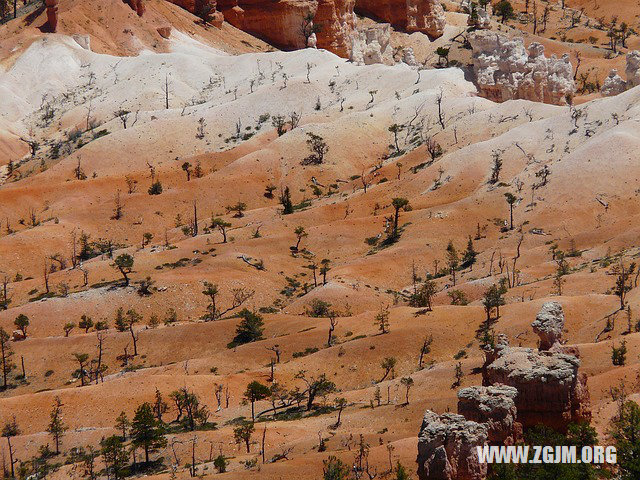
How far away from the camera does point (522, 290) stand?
8819cm

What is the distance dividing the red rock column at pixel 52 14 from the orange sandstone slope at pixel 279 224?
2162 mm

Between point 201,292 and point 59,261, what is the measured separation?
Result: 21529 mm

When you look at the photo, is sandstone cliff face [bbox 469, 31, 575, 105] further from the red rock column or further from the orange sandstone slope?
the red rock column

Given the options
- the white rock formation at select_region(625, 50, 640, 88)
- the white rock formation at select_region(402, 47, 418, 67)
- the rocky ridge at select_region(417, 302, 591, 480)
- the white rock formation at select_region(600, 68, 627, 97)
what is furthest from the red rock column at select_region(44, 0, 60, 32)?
the rocky ridge at select_region(417, 302, 591, 480)

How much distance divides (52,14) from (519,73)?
77885mm

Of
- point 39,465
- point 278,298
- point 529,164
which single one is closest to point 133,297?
point 278,298

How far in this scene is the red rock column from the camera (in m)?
181

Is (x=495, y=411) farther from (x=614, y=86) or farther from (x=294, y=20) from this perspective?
(x=294, y=20)

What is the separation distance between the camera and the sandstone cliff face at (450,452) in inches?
1607

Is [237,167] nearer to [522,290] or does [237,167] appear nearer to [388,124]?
[388,124]

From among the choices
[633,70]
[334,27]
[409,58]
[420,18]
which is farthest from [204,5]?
[633,70]

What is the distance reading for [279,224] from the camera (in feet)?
396

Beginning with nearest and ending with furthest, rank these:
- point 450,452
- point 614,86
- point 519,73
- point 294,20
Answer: point 450,452 < point 614,86 < point 519,73 < point 294,20

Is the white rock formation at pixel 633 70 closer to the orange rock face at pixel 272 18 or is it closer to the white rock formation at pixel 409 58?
the white rock formation at pixel 409 58
